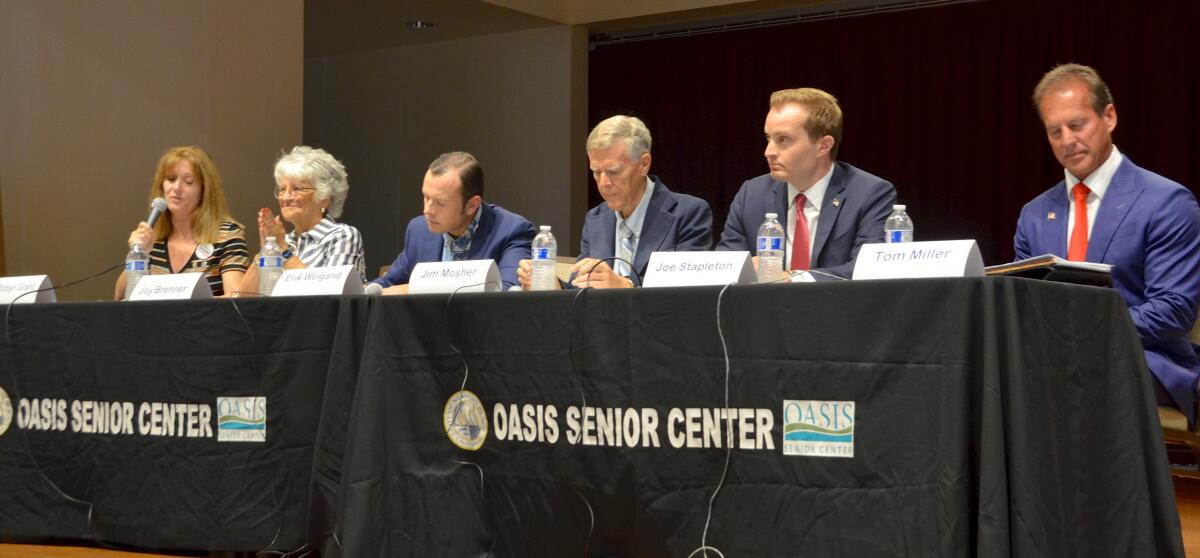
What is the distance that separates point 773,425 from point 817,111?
1181 millimetres

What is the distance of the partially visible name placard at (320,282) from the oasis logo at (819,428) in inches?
37.8

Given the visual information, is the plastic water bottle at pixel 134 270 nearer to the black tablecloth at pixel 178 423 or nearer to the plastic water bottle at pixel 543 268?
the black tablecloth at pixel 178 423

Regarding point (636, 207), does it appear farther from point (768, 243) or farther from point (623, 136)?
point (768, 243)

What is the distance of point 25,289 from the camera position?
279cm

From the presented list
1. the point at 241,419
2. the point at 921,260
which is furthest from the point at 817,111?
the point at 241,419

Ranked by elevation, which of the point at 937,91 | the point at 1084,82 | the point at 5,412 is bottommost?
the point at 5,412

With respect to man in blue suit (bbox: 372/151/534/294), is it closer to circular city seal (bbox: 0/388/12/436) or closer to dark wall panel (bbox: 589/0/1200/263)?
circular city seal (bbox: 0/388/12/436)

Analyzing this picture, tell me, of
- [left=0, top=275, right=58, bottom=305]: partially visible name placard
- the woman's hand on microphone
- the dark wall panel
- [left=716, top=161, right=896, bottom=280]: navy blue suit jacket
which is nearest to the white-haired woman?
the woman's hand on microphone

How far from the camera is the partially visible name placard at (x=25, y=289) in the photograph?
2.79 metres

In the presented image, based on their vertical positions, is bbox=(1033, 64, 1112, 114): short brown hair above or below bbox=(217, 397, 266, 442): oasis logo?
above

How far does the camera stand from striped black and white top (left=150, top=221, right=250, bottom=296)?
3.49 meters

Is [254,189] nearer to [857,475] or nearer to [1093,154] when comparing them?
[1093,154]

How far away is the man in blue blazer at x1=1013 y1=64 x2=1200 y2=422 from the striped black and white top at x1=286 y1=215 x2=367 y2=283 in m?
1.84

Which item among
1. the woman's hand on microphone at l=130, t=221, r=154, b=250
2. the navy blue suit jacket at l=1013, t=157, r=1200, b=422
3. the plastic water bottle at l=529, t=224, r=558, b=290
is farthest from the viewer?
the woman's hand on microphone at l=130, t=221, r=154, b=250
